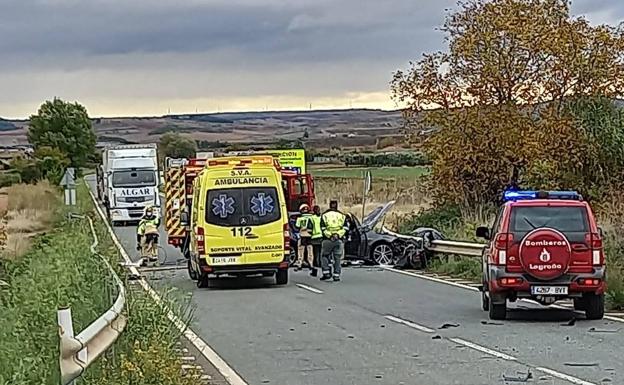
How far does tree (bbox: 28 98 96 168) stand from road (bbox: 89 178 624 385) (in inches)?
4547

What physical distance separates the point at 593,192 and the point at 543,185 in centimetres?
189

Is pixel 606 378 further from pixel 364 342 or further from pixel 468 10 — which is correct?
pixel 468 10

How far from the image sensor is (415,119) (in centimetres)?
4069

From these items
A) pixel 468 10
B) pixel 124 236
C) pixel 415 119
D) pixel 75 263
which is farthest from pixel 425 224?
pixel 75 263

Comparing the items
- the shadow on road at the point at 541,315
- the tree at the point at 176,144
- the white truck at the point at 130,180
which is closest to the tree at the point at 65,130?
the tree at the point at 176,144

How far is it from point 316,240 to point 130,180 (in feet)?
94.0

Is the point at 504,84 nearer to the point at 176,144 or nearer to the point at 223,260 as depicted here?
the point at 223,260

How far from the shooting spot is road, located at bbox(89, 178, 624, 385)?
487 inches

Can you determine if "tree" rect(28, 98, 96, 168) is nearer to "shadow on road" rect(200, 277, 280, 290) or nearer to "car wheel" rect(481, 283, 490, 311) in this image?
"shadow on road" rect(200, 277, 280, 290)

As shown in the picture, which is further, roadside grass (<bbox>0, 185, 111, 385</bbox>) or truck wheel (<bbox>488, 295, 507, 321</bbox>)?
truck wheel (<bbox>488, 295, 507, 321</bbox>)

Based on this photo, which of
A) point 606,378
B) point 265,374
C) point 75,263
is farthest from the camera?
point 75,263

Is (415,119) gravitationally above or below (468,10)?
below

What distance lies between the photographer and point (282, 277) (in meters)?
25.1

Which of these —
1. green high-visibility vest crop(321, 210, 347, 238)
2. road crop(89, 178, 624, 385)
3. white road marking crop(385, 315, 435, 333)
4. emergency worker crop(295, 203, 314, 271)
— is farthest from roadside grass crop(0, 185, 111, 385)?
emergency worker crop(295, 203, 314, 271)
